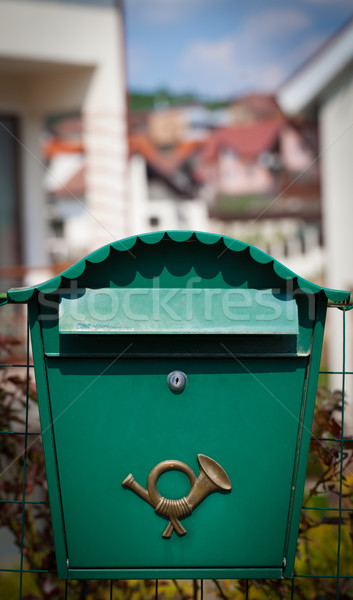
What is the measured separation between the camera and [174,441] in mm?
1898

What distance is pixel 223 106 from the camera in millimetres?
16969

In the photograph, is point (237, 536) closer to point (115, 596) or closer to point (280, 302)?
point (280, 302)

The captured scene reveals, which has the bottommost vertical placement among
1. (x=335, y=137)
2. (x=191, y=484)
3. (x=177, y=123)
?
(x=191, y=484)

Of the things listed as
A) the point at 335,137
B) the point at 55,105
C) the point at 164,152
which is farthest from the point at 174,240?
the point at 164,152

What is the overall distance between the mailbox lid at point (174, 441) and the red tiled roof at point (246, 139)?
14800 millimetres

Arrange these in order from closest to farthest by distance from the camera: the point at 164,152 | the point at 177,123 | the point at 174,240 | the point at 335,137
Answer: the point at 174,240 → the point at 335,137 → the point at 164,152 → the point at 177,123

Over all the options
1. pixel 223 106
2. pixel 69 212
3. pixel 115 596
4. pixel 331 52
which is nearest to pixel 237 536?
pixel 115 596

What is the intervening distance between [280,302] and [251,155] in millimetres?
15018

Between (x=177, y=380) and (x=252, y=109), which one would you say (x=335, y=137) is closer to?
(x=177, y=380)

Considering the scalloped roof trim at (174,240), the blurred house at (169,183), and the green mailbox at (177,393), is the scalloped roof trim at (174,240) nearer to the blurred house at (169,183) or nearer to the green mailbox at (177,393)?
the green mailbox at (177,393)

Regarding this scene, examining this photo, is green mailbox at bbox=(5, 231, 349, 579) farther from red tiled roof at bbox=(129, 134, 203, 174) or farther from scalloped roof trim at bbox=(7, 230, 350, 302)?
red tiled roof at bbox=(129, 134, 203, 174)

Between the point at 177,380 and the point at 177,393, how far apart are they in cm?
→ 4

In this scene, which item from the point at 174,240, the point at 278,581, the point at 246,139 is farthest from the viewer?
the point at 246,139

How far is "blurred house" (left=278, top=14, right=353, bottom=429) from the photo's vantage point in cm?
745
